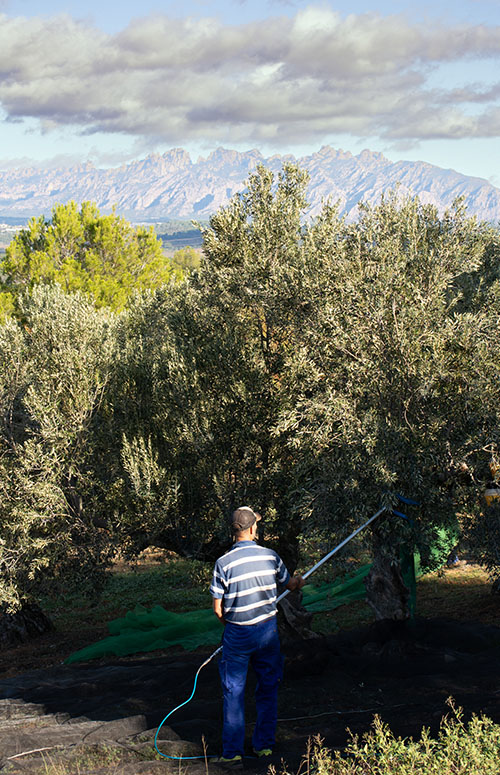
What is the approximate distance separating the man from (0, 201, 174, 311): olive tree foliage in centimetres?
2724

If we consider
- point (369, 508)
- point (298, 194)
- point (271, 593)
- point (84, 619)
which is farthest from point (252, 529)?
point (84, 619)

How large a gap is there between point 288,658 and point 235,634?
4.81 metres

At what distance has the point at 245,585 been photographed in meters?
6.48

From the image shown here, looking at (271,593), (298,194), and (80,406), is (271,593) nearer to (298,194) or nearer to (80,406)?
(80,406)

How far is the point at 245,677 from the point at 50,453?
5.87 metres

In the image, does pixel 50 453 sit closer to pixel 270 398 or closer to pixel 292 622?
pixel 270 398

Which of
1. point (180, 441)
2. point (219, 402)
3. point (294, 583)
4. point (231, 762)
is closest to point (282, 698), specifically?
point (231, 762)

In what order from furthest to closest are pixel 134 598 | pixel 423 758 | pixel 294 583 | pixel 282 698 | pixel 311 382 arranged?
1. pixel 134 598
2. pixel 311 382
3. pixel 282 698
4. pixel 294 583
5. pixel 423 758

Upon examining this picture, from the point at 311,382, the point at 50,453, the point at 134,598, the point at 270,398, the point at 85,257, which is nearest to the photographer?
the point at 311,382

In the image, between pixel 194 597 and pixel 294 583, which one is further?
pixel 194 597

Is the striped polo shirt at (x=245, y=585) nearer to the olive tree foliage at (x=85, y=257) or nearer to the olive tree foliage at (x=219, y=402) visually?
the olive tree foliage at (x=219, y=402)

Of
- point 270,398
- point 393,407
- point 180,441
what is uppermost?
point 270,398

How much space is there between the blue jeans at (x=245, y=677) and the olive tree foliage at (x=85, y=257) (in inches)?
1083

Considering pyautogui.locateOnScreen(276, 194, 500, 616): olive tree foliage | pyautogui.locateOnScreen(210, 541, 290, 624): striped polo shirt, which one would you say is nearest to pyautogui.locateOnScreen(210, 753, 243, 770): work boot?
pyautogui.locateOnScreen(210, 541, 290, 624): striped polo shirt
